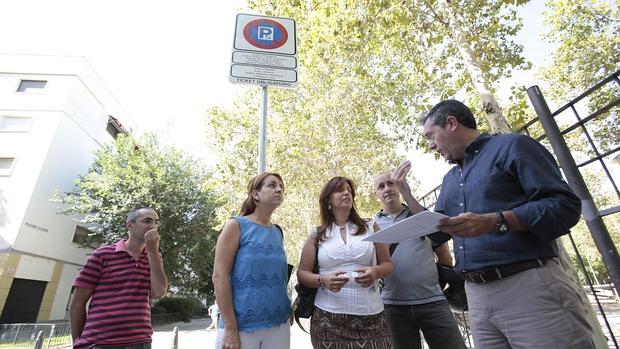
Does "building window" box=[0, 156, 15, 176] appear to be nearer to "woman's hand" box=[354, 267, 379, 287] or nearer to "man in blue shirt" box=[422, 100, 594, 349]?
"woman's hand" box=[354, 267, 379, 287]

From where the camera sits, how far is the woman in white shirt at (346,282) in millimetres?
2283

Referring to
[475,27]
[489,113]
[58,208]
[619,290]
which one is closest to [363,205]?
[475,27]

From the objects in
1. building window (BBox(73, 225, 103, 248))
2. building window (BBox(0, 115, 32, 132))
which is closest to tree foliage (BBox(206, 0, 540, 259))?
building window (BBox(73, 225, 103, 248))

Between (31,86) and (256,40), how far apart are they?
77.5ft

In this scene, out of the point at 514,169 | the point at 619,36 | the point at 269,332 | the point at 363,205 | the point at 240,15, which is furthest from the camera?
the point at 363,205

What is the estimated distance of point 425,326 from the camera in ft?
8.84

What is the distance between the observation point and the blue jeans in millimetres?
2621

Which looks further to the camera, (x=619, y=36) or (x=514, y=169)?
(x=619, y=36)

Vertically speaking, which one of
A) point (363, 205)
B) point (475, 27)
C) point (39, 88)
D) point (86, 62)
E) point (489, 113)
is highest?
point (86, 62)

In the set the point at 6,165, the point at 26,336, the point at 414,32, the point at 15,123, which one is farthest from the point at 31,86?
the point at 414,32

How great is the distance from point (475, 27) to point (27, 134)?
22.4m

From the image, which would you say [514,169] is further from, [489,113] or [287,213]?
[287,213]

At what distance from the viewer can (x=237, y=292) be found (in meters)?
2.28

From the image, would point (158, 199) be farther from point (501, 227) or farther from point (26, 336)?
point (501, 227)
